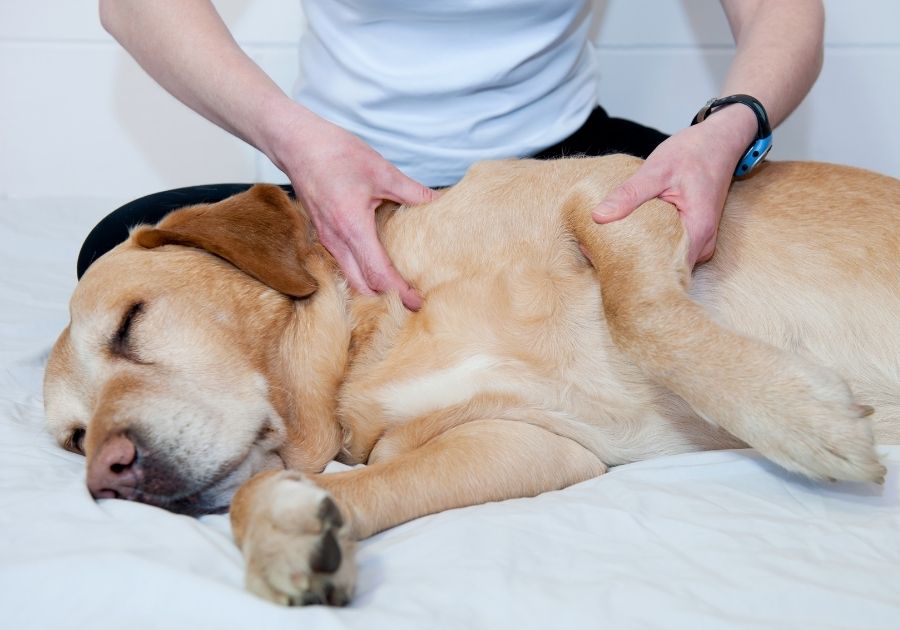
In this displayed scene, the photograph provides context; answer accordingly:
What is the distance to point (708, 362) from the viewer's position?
1.51 meters

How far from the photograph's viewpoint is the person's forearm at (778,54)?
85.7 inches

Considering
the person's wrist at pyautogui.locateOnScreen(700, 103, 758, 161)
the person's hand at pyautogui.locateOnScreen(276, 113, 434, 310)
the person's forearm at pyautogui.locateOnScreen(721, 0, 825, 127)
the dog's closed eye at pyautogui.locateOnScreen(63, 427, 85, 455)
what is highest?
the person's forearm at pyautogui.locateOnScreen(721, 0, 825, 127)

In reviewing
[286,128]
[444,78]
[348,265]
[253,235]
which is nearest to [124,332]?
[253,235]

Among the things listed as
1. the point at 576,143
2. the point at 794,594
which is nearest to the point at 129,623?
the point at 794,594

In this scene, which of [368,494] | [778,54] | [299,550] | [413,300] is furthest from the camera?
[778,54]

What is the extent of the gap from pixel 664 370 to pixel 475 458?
41 centimetres

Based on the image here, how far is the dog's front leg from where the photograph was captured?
3.80 feet

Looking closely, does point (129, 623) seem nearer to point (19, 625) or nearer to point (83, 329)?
point (19, 625)

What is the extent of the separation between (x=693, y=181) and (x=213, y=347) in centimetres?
Answer: 112

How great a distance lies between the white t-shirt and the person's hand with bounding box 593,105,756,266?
2.49ft

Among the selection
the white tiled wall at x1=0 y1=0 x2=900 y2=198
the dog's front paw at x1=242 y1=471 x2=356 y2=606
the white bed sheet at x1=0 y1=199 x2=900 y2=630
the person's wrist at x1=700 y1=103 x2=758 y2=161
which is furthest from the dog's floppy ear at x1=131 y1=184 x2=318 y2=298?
the white tiled wall at x1=0 y1=0 x2=900 y2=198

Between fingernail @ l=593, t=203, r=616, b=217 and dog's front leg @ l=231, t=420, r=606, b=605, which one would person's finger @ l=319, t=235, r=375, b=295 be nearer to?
dog's front leg @ l=231, t=420, r=606, b=605

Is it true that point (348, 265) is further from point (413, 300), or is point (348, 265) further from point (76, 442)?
point (76, 442)

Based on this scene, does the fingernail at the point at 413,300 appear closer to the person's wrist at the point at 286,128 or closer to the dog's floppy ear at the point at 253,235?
the dog's floppy ear at the point at 253,235
